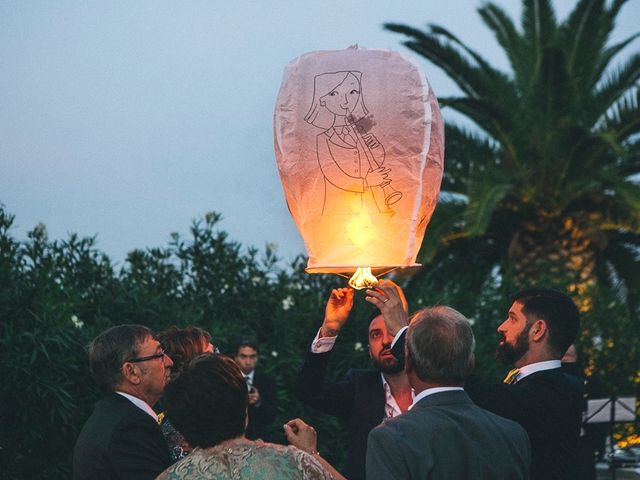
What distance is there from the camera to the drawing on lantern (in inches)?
188

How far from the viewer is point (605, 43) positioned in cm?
1708

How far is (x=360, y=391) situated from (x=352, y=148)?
5.40ft

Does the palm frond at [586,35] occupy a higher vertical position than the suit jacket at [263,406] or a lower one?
higher

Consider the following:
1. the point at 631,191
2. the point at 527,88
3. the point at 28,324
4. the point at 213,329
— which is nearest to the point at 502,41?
the point at 527,88

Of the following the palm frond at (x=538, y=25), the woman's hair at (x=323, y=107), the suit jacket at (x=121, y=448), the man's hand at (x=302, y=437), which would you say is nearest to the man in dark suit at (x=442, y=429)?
the man's hand at (x=302, y=437)

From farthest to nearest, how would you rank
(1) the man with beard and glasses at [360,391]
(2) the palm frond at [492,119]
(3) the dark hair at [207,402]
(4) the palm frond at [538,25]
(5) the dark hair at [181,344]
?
1. (4) the palm frond at [538,25]
2. (2) the palm frond at [492,119]
3. (1) the man with beard and glasses at [360,391]
4. (5) the dark hair at [181,344]
5. (3) the dark hair at [207,402]

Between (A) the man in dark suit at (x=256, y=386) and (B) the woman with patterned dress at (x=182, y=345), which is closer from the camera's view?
(B) the woman with patterned dress at (x=182, y=345)

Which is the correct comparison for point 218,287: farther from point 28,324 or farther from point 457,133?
point 457,133

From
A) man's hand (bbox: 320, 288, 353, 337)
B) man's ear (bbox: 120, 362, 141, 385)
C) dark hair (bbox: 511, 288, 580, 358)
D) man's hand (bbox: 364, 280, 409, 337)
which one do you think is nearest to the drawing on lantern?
man's hand (bbox: 364, 280, 409, 337)

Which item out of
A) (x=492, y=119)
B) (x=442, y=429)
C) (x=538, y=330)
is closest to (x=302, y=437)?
(x=442, y=429)

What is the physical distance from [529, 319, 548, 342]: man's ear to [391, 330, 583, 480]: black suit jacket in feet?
0.60

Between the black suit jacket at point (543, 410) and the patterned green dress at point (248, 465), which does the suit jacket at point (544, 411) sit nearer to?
the black suit jacket at point (543, 410)

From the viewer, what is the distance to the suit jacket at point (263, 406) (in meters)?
8.85

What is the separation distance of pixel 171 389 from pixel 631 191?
13.6 metres
